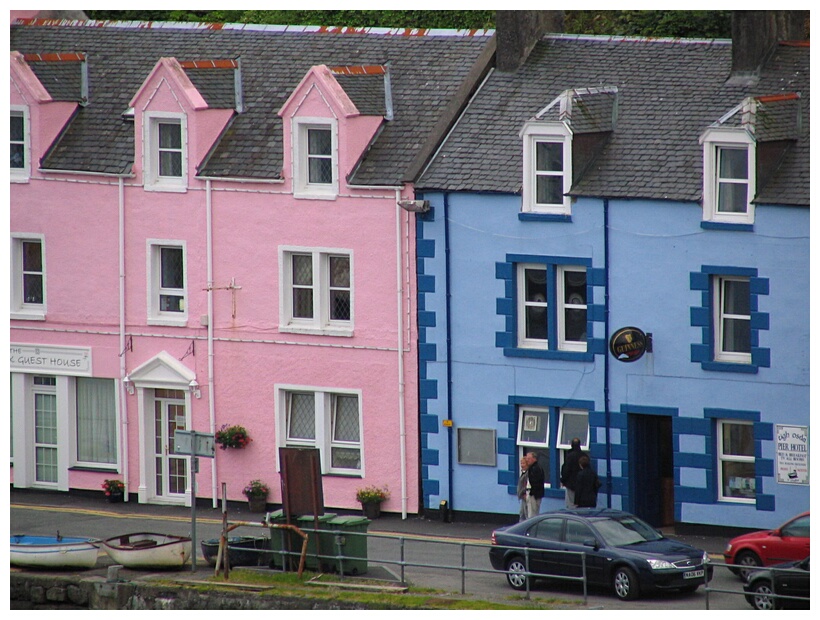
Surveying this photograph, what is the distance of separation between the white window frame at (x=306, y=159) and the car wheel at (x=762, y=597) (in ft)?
45.7

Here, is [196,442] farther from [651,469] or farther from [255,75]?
[255,75]

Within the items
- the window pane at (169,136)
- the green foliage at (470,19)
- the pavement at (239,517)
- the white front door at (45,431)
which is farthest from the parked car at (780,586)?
the green foliage at (470,19)

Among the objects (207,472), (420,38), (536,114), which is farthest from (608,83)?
(207,472)

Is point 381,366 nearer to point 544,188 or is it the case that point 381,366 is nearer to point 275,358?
point 275,358

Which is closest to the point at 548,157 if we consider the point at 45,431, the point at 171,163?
the point at 171,163

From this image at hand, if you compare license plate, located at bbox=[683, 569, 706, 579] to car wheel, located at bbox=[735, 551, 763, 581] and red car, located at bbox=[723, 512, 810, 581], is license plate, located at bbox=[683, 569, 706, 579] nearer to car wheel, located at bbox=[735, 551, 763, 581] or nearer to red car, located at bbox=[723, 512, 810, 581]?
red car, located at bbox=[723, 512, 810, 581]

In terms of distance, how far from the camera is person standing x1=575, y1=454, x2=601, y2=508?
38.1 meters

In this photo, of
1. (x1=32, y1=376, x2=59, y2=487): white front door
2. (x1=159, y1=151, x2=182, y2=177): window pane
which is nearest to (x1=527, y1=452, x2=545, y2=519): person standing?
(x1=159, y1=151, x2=182, y2=177): window pane

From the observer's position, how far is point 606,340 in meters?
39.0

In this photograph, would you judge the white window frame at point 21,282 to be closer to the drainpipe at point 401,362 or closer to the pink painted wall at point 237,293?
the pink painted wall at point 237,293

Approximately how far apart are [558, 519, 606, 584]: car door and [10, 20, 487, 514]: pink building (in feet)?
25.8

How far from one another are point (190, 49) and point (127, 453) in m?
9.41

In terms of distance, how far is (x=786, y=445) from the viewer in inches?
1469

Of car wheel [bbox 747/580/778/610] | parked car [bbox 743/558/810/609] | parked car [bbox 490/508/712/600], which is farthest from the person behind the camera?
parked car [bbox 490/508/712/600]
